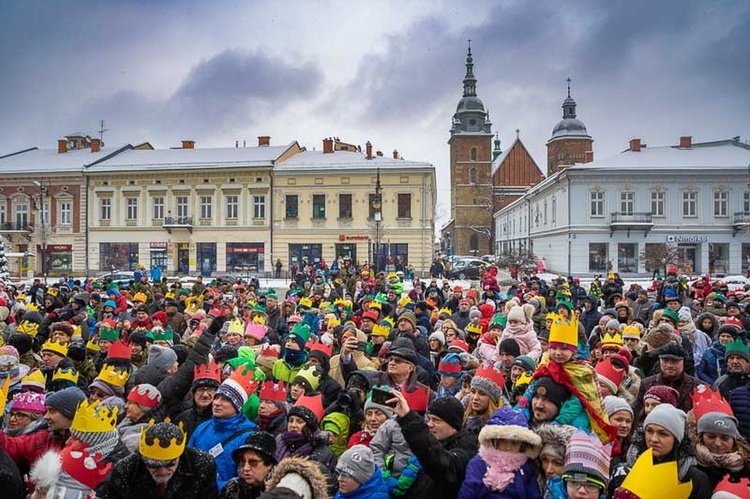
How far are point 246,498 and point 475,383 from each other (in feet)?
5.85

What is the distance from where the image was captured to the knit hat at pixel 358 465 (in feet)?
10.2

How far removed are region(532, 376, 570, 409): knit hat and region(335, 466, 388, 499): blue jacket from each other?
1206 mm

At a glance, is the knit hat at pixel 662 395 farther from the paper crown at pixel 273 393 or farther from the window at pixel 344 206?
the window at pixel 344 206

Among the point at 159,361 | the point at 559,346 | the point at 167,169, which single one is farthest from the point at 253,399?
the point at 167,169

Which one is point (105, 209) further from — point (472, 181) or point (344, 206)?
point (472, 181)

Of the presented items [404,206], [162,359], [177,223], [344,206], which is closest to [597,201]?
[404,206]

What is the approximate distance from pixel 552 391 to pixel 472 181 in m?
74.4

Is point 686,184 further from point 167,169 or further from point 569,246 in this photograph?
point 167,169

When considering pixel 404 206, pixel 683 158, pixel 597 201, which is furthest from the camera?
pixel 683 158

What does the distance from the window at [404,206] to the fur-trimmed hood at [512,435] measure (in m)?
40.3

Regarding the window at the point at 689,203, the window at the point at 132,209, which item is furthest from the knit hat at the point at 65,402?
the window at the point at 689,203

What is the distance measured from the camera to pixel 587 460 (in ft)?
9.60

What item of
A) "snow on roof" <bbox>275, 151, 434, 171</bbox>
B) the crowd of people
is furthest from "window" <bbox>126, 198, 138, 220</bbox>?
the crowd of people

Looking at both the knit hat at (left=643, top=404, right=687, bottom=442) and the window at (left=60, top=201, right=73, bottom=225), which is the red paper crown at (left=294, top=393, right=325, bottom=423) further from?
the window at (left=60, top=201, right=73, bottom=225)
